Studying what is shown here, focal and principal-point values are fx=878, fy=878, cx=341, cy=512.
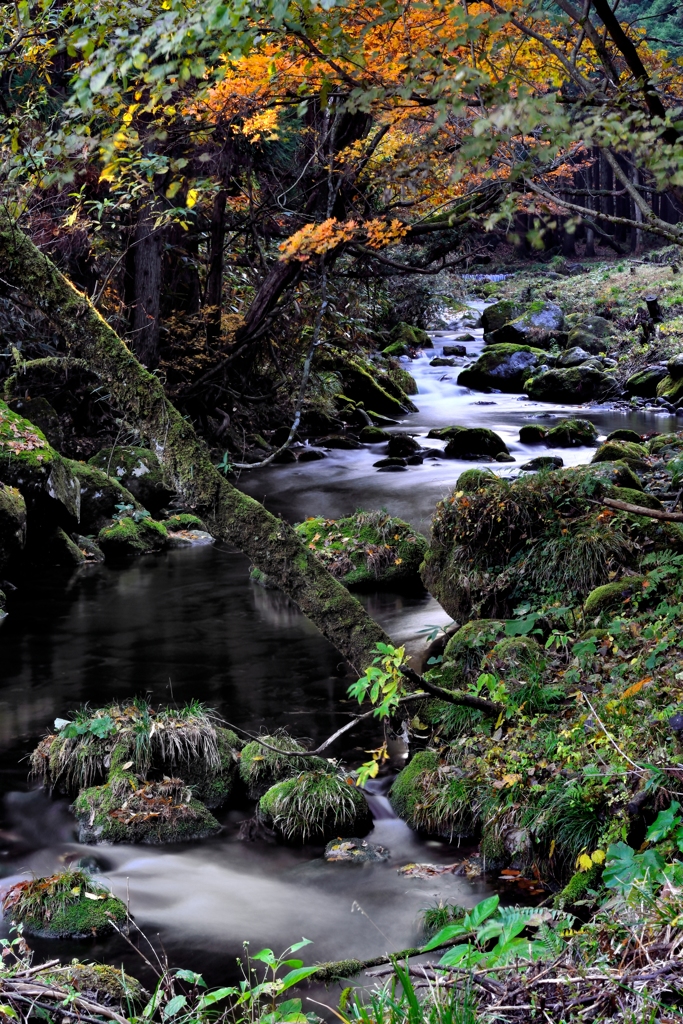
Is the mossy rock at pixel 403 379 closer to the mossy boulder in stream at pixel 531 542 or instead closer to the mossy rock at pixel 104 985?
the mossy boulder in stream at pixel 531 542

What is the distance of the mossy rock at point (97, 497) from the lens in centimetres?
1327

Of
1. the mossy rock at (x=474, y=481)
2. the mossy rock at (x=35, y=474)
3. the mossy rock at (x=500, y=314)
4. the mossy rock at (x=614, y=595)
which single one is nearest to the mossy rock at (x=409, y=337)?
the mossy rock at (x=500, y=314)

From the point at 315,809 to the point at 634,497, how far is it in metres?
4.10

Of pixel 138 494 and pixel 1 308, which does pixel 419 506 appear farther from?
pixel 1 308

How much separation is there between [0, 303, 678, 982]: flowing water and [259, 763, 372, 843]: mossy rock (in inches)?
5.1

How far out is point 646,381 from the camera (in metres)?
23.7

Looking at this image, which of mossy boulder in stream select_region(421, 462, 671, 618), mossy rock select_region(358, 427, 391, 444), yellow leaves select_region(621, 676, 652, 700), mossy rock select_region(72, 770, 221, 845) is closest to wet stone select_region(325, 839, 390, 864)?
mossy rock select_region(72, 770, 221, 845)

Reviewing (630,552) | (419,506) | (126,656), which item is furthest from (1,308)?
(630,552)

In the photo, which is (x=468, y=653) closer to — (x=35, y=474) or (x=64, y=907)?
(x=64, y=907)

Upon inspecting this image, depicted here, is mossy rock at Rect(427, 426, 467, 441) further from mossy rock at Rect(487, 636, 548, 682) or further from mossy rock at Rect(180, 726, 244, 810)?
mossy rock at Rect(180, 726, 244, 810)

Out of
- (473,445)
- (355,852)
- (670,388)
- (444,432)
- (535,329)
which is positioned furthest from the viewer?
(535,329)

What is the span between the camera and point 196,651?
8.87m

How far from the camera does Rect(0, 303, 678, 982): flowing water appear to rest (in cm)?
476

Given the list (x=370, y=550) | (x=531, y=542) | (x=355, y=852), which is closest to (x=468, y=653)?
(x=531, y=542)
